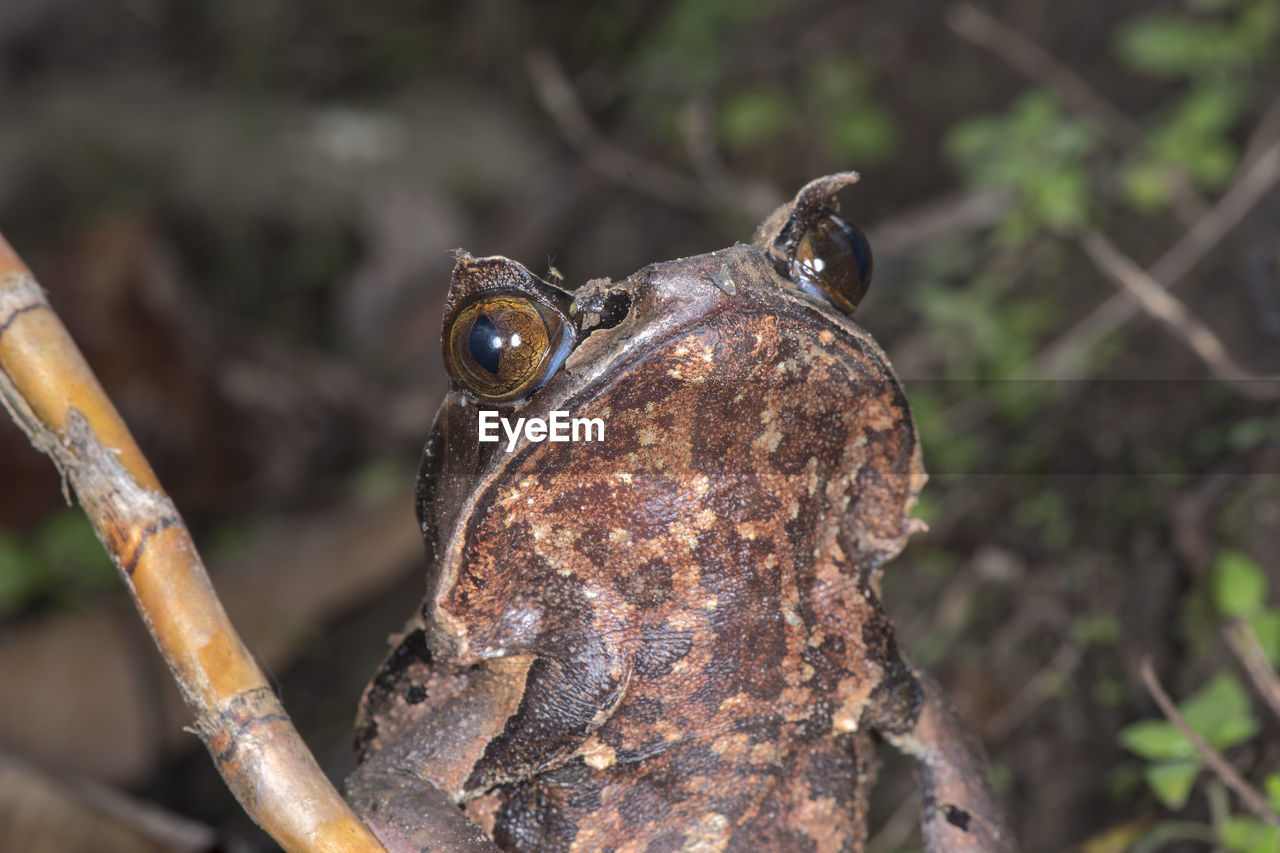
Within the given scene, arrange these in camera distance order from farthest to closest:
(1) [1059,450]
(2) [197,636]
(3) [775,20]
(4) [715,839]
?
1. (3) [775,20]
2. (1) [1059,450]
3. (4) [715,839]
4. (2) [197,636]

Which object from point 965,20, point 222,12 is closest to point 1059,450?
point 965,20

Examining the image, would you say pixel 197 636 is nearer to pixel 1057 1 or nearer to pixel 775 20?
pixel 1057 1

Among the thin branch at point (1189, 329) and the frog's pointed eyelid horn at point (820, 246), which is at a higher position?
the thin branch at point (1189, 329)

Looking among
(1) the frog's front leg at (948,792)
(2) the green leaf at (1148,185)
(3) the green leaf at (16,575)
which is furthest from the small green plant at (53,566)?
(2) the green leaf at (1148,185)

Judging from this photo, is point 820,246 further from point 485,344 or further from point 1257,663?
point 1257,663

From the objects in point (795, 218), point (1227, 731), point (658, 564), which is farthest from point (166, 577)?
point (1227, 731)

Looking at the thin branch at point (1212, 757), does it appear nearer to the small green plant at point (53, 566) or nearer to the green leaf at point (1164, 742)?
the green leaf at point (1164, 742)
